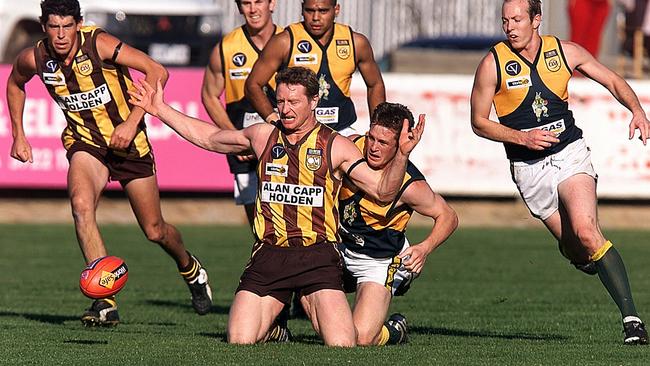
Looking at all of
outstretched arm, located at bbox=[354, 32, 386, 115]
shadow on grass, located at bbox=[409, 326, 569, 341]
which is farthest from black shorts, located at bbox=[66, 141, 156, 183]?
shadow on grass, located at bbox=[409, 326, 569, 341]

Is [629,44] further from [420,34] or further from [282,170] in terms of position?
[282,170]

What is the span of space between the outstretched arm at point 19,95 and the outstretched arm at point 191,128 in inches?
60.4

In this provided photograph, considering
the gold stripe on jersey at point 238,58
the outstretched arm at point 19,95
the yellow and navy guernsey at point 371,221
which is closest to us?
the yellow and navy guernsey at point 371,221

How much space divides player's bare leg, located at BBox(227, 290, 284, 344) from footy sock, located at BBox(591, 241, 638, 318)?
1918mm

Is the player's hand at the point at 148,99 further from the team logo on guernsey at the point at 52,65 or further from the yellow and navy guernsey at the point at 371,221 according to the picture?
the team logo on guernsey at the point at 52,65

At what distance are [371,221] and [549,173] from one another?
3.82 feet

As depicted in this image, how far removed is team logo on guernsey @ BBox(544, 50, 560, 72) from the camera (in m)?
9.23

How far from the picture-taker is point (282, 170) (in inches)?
340

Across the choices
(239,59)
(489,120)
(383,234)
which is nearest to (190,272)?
(239,59)

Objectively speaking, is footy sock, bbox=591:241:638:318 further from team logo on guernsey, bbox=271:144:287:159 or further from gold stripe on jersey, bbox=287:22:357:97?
gold stripe on jersey, bbox=287:22:357:97

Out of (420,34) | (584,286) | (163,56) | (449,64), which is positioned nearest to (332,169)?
(584,286)

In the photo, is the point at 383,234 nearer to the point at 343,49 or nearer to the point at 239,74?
Result: the point at 343,49

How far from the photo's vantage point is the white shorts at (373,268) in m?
9.16

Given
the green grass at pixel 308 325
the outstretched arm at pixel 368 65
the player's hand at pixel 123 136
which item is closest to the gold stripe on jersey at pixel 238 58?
the outstretched arm at pixel 368 65
